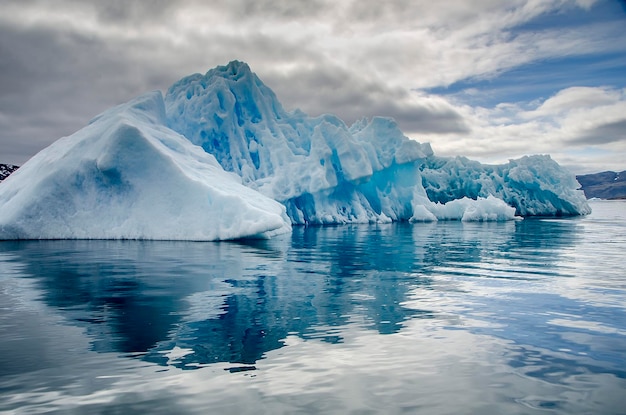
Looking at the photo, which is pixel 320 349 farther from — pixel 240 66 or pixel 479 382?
pixel 240 66

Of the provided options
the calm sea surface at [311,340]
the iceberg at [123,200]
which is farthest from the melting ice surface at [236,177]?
the calm sea surface at [311,340]

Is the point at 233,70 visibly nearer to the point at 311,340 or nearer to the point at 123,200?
the point at 123,200

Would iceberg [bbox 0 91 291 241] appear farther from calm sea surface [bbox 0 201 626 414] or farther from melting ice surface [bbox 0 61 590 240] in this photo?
calm sea surface [bbox 0 201 626 414]

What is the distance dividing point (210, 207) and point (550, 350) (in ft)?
49.7

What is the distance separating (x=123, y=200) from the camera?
19656 mm

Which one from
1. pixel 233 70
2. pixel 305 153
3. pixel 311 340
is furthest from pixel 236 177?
pixel 311 340

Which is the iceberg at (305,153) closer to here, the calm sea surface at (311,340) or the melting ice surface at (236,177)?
the melting ice surface at (236,177)

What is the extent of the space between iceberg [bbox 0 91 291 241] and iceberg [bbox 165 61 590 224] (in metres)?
10.7

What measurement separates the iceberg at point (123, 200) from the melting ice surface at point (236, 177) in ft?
0.13

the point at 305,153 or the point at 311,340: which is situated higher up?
the point at 305,153

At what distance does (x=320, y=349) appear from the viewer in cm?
505

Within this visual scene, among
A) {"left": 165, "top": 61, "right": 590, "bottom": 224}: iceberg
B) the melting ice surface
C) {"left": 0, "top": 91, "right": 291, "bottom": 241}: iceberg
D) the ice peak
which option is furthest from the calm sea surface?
the ice peak

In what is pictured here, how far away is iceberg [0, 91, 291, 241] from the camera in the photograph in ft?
60.7

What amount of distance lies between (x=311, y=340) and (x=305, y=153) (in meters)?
30.8
